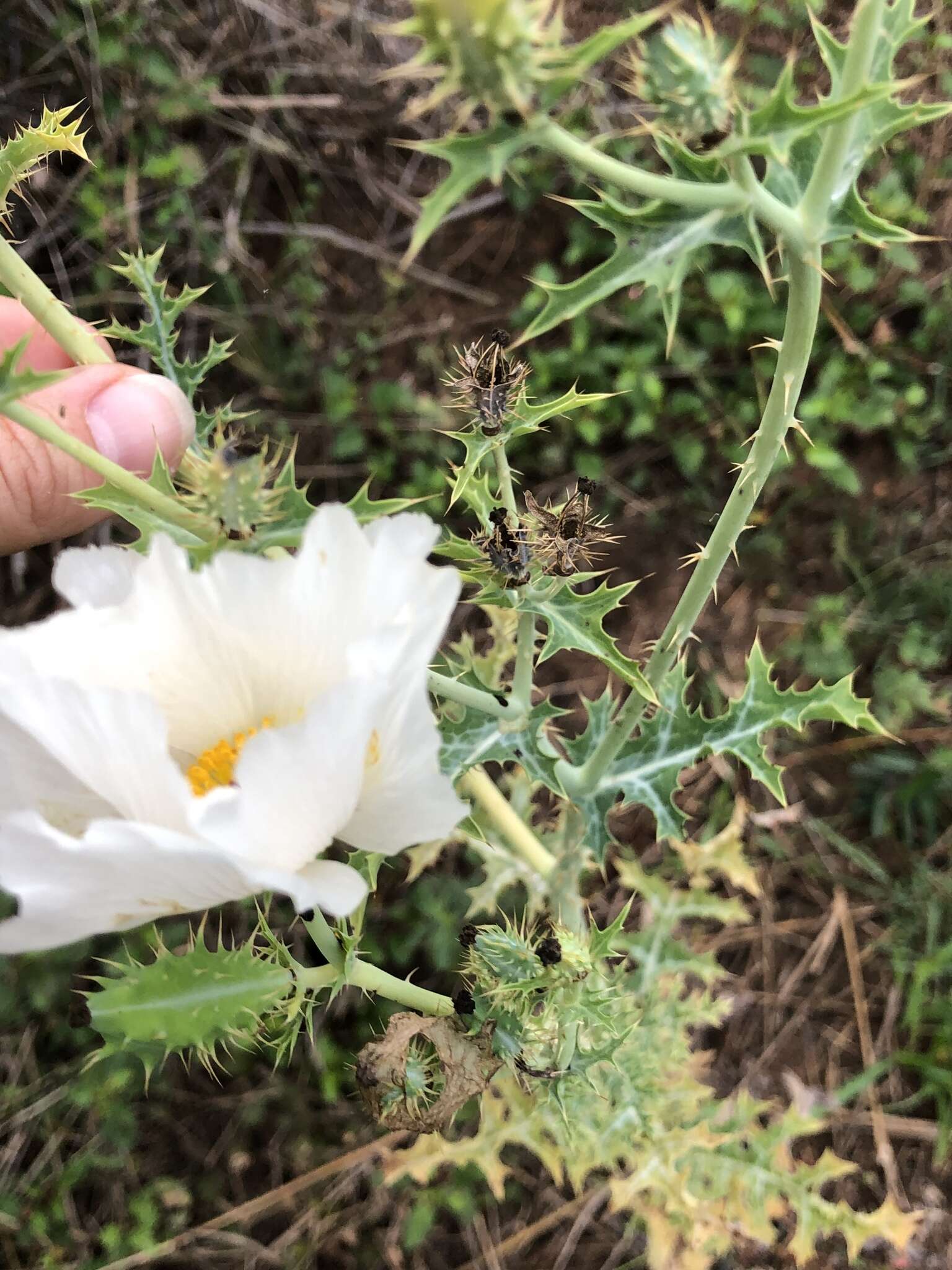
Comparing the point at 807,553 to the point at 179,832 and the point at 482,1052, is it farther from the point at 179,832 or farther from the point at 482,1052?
the point at 179,832

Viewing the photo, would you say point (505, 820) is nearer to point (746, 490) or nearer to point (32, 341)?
point (746, 490)

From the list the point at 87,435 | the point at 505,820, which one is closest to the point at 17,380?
the point at 87,435

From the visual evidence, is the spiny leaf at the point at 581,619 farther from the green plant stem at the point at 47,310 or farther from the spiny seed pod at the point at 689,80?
the green plant stem at the point at 47,310

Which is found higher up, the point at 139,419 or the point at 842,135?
the point at 842,135

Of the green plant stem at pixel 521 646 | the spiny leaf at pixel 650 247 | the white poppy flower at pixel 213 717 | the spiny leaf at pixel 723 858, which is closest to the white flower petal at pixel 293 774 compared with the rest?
the white poppy flower at pixel 213 717

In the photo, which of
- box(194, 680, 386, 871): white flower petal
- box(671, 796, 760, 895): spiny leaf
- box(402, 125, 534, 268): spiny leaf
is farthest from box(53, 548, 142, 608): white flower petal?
box(671, 796, 760, 895): spiny leaf
